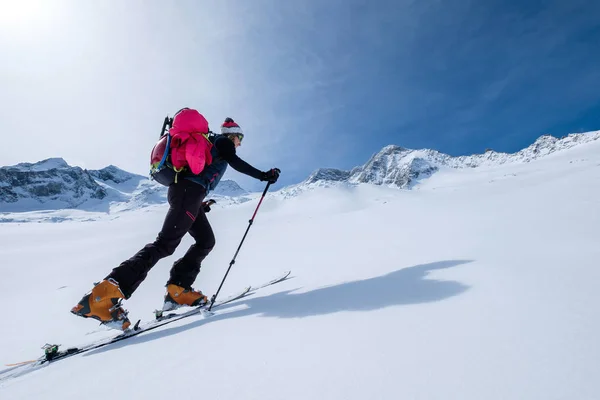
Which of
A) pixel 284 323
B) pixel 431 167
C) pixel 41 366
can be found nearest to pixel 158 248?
pixel 41 366

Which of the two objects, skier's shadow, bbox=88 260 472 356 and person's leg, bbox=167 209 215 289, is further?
person's leg, bbox=167 209 215 289

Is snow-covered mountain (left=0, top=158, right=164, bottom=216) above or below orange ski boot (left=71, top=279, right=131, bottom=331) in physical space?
above

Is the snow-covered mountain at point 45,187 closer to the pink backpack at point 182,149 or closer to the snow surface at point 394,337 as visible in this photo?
the pink backpack at point 182,149

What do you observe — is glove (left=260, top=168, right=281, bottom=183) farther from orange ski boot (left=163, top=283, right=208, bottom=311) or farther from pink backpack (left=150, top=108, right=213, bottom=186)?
orange ski boot (left=163, top=283, right=208, bottom=311)

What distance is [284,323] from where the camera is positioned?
2.12 m

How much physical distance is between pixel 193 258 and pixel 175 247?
620 mm

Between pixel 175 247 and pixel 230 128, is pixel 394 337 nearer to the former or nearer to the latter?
pixel 175 247

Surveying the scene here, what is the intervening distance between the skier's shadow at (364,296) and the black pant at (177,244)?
30.1 inches

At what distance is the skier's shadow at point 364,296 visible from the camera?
220cm

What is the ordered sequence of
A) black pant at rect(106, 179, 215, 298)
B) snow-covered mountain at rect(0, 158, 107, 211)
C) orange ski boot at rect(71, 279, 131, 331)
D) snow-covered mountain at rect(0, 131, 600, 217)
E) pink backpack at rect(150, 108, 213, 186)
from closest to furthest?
orange ski boot at rect(71, 279, 131, 331), black pant at rect(106, 179, 215, 298), pink backpack at rect(150, 108, 213, 186), snow-covered mountain at rect(0, 158, 107, 211), snow-covered mountain at rect(0, 131, 600, 217)

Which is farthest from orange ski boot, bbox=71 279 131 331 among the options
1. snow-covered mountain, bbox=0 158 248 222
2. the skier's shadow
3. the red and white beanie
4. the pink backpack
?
snow-covered mountain, bbox=0 158 248 222

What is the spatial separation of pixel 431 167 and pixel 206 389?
683ft

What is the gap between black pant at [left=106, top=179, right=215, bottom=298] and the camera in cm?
322

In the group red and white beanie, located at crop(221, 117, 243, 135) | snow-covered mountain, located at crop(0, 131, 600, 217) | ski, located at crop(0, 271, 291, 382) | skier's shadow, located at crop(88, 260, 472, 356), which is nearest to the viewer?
skier's shadow, located at crop(88, 260, 472, 356)
